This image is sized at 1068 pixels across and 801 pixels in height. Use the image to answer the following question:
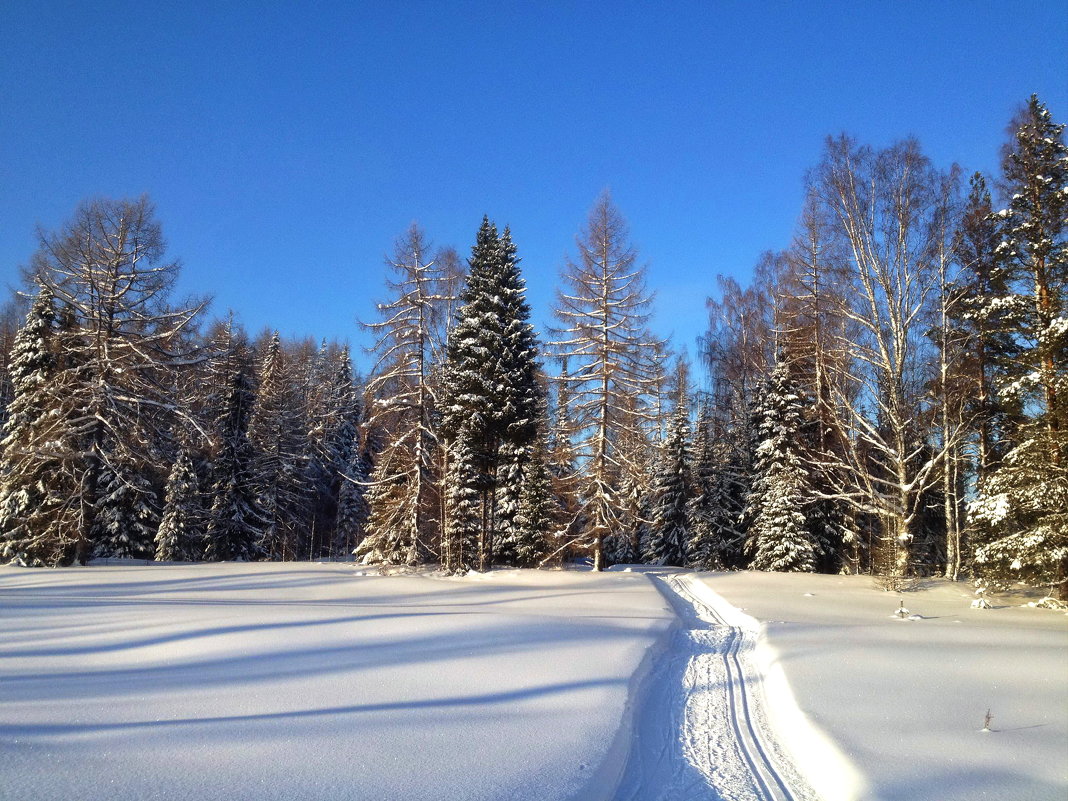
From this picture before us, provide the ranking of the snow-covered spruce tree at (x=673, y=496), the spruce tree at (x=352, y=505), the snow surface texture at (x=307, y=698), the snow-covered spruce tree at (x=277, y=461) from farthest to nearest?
the spruce tree at (x=352, y=505) < the snow-covered spruce tree at (x=277, y=461) < the snow-covered spruce tree at (x=673, y=496) < the snow surface texture at (x=307, y=698)

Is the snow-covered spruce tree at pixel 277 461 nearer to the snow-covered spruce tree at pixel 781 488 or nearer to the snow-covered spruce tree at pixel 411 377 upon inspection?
the snow-covered spruce tree at pixel 411 377

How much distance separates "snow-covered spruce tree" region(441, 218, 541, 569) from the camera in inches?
848

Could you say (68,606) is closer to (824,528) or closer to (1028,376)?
(1028,376)

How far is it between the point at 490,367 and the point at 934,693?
16210 millimetres

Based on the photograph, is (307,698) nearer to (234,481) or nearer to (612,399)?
(612,399)

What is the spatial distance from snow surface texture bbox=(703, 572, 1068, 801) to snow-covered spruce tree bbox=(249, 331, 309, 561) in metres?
29.4

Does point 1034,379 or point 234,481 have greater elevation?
point 1034,379

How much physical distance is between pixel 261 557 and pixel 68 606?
24.5 metres

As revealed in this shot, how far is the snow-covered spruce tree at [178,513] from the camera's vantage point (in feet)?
100

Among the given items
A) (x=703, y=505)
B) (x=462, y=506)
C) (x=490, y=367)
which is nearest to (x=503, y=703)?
(x=490, y=367)

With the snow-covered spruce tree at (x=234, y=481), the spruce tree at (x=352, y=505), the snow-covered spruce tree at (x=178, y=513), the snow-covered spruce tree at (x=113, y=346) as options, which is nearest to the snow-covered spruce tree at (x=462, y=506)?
the snow-covered spruce tree at (x=113, y=346)

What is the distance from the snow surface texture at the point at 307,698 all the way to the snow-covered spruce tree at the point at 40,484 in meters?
6.83

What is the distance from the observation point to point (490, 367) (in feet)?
71.2

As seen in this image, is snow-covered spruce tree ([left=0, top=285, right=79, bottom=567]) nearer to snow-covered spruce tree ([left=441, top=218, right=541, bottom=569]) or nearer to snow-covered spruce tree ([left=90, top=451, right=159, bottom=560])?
snow-covered spruce tree ([left=90, top=451, right=159, bottom=560])
